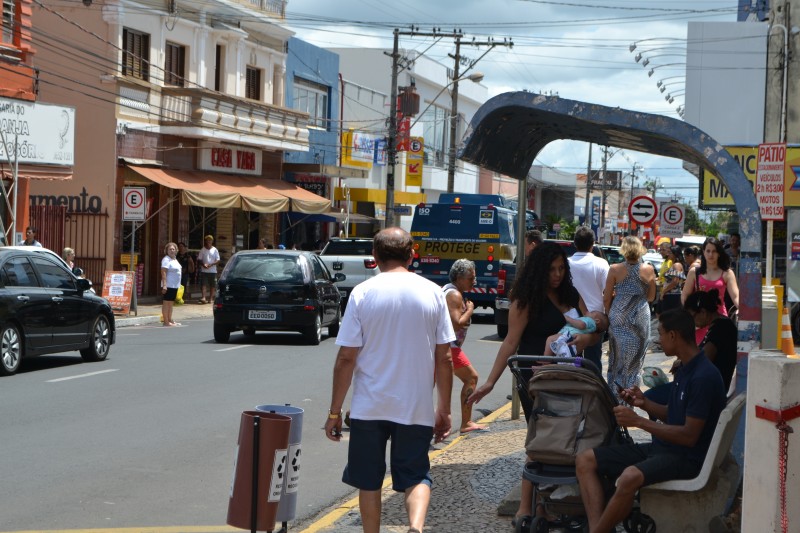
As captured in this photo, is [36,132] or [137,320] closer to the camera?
[36,132]

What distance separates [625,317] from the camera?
11.0 meters

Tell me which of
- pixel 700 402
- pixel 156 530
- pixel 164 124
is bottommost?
pixel 156 530

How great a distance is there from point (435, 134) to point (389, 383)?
60605 mm

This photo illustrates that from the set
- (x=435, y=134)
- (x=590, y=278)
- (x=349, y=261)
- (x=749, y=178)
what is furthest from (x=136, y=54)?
(x=435, y=134)

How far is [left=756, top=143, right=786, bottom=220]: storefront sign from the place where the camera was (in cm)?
1434

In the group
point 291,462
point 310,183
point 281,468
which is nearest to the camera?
point 281,468

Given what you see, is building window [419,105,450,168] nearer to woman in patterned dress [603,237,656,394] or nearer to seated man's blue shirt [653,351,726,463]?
woman in patterned dress [603,237,656,394]

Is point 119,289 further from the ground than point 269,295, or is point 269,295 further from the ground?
point 269,295

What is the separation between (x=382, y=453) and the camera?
6199mm

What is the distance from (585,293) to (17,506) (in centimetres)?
535

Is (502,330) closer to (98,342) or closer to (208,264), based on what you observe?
(98,342)

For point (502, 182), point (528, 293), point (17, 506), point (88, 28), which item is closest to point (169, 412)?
point (17, 506)

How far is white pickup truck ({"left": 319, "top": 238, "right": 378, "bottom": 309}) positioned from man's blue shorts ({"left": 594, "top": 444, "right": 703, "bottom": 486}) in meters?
20.4

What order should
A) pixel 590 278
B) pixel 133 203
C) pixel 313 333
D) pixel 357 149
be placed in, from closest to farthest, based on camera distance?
pixel 590 278 → pixel 313 333 → pixel 133 203 → pixel 357 149
